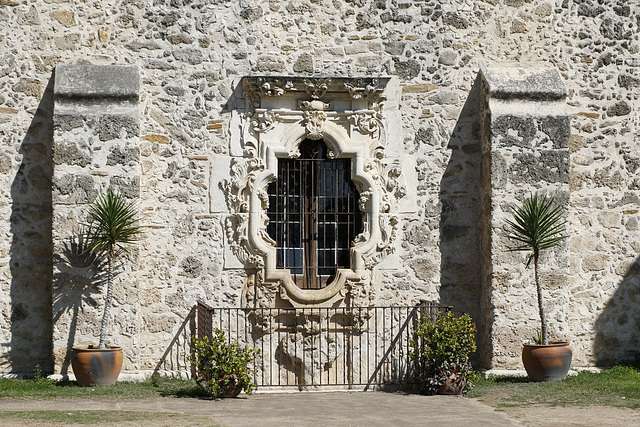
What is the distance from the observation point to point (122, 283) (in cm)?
931

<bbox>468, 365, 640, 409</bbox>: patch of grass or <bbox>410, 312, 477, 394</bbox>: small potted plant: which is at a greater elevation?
<bbox>410, 312, 477, 394</bbox>: small potted plant

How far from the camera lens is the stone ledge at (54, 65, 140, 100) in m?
9.40

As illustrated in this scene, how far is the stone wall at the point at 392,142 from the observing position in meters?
9.70

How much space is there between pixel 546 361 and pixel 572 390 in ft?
1.71

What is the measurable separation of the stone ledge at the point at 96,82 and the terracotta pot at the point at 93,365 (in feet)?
9.41

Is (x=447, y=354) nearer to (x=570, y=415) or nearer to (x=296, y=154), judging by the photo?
(x=570, y=415)

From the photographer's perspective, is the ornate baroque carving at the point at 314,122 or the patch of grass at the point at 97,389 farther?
the ornate baroque carving at the point at 314,122

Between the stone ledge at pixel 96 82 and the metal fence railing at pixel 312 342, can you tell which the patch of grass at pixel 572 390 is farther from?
the stone ledge at pixel 96 82

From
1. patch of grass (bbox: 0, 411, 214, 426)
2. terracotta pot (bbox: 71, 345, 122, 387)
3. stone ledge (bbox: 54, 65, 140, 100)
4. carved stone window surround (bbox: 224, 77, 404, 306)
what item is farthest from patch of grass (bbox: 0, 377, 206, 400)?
stone ledge (bbox: 54, 65, 140, 100)

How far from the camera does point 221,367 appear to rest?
27.8 feet

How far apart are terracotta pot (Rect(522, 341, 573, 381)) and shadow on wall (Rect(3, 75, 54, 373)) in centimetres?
553

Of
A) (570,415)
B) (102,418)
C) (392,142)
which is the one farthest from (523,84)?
(102,418)

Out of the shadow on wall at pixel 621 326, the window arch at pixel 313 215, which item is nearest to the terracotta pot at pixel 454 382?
the window arch at pixel 313 215

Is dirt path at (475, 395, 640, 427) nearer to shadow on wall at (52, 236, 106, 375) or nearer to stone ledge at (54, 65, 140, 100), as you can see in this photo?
shadow on wall at (52, 236, 106, 375)
